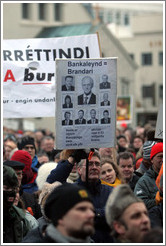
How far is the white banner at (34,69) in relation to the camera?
9.18 m

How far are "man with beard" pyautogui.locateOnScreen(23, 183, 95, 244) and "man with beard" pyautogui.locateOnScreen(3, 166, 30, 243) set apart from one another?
75cm

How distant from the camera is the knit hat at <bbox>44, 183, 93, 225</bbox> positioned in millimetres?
4352

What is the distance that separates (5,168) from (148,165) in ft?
9.80

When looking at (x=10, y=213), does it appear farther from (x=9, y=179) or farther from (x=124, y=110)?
(x=124, y=110)

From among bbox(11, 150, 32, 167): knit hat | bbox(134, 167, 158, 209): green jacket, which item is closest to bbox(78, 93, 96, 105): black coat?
bbox(134, 167, 158, 209): green jacket

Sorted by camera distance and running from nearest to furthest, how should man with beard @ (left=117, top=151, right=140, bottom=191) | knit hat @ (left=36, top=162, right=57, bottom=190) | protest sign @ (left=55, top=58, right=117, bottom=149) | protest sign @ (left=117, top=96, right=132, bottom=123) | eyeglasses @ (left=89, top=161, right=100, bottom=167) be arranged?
protest sign @ (left=55, top=58, right=117, bottom=149), eyeglasses @ (left=89, top=161, right=100, bottom=167), knit hat @ (left=36, top=162, right=57, bottom=190), man with beard @ (left=117, top=151, right=140, bottom=191), protest sign @ (left=117, top=96, right=132, bottom=123)

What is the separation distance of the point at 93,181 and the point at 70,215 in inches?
85.7

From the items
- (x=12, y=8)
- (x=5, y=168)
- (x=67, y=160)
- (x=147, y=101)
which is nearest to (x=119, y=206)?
(x=5, y=168)

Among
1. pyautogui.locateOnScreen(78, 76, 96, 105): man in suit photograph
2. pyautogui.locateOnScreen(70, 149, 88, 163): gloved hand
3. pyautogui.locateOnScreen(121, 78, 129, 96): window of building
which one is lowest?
pyautogui.locateOnScreen(70, 149, 88, 163): gloved hand

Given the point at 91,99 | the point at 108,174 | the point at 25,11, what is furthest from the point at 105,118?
the point at 25,11

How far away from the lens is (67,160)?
20.7 ft

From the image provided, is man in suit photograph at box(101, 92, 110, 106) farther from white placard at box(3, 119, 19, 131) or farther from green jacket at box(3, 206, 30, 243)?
white placard at box(3, 119, 19, 131)

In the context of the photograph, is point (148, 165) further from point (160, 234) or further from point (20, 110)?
point (160, 234)

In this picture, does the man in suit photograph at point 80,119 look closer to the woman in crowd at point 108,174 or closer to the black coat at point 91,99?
the black coat at point 91,99
